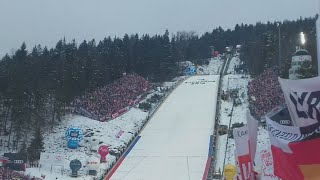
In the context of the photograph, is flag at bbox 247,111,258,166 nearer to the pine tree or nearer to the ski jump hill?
the ski jump hill

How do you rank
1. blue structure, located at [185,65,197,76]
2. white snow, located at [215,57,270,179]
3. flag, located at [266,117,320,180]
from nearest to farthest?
flag, located at [266,117,320,180]
white snow, located at [215,57,270,179]
blue structure, located at [185,65,197,76]

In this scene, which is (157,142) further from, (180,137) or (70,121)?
(70,121)

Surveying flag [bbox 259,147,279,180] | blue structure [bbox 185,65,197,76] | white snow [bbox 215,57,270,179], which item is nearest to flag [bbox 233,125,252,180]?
flag [bbox 259,147,279,180]

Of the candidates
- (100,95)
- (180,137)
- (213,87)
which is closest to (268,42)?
(213,87)

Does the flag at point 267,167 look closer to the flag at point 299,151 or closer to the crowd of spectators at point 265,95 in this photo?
the flag at point 299,151

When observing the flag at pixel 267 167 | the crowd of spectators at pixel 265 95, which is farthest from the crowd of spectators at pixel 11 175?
the flag at pixel 267 167

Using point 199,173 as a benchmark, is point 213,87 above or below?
above
